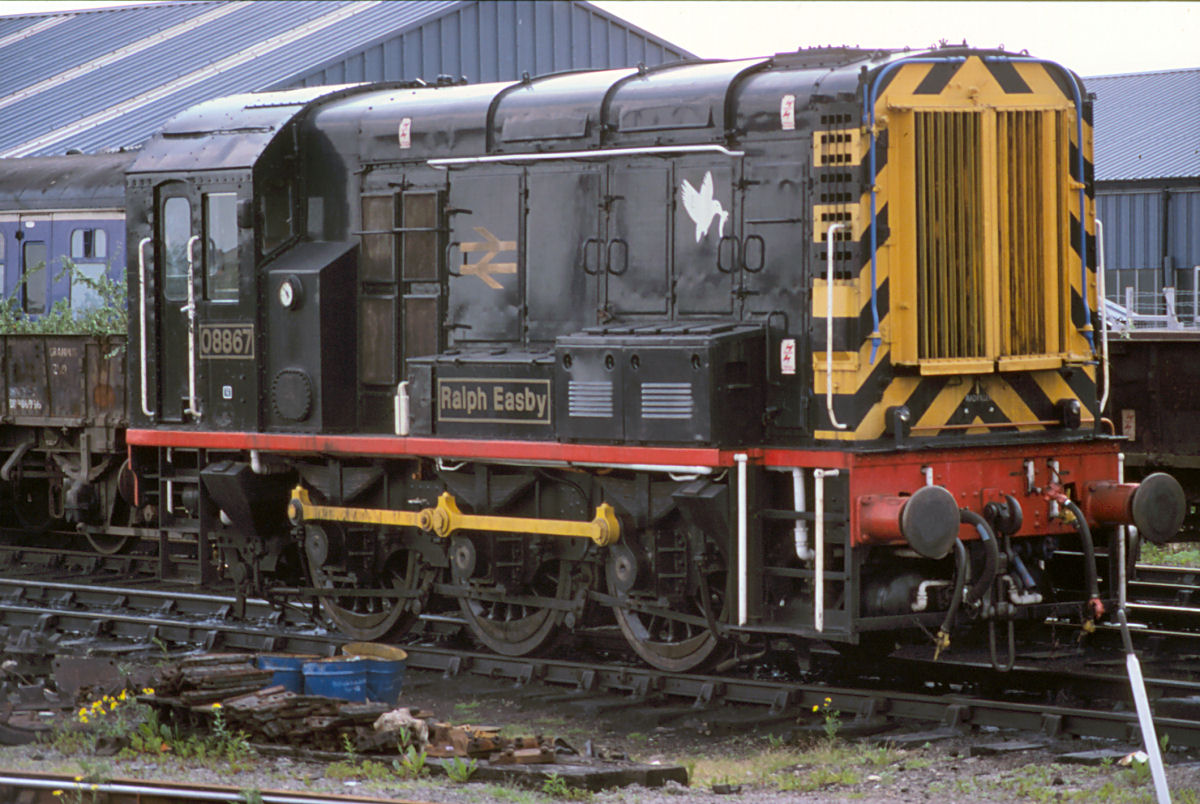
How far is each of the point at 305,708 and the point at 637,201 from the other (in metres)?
3.77

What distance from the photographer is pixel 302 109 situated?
12.3 meters

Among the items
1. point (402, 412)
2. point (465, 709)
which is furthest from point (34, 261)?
point (465, 709)

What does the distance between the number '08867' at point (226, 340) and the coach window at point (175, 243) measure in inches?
15.9

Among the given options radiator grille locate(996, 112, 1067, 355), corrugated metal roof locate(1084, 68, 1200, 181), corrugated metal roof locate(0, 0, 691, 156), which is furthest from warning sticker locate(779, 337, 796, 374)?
corrugated metal roof locate(1084, 68, 1200, 181)

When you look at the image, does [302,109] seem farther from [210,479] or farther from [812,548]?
[812,548]

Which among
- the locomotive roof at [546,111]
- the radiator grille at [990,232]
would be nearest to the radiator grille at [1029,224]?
the radiator grille at [990,232]

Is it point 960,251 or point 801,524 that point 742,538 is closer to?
point 801,524

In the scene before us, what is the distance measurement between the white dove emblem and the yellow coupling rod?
5.92ft

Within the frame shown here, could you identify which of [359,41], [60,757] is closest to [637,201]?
[60,757]

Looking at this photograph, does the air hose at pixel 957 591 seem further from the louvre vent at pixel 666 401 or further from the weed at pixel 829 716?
the louvre vent at pixel 666 401

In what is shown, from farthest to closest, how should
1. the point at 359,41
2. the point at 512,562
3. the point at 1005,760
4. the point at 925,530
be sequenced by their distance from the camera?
the point at 359,41 < the point at 512,562 < the point at 925,530 < the point at 1005,760

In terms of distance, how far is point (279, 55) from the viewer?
28.2m

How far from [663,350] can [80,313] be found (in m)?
11.6

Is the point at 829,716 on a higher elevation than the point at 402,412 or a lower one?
lower
